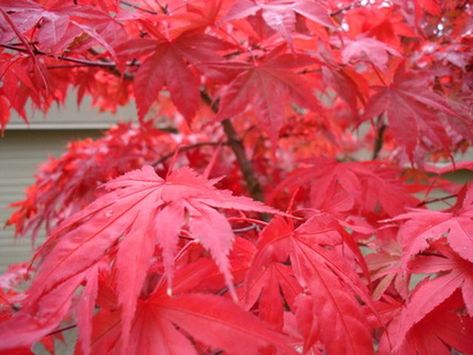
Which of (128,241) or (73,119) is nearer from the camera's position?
(128,241)

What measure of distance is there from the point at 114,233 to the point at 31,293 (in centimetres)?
9

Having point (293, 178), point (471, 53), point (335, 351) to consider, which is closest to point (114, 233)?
point (335, 351)

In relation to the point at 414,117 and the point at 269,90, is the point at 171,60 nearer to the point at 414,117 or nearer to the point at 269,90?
the point at 269,90

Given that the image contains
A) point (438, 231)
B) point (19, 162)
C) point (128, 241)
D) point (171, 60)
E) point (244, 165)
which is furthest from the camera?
point (19, 162)

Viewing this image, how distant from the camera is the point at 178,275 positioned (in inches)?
18.9

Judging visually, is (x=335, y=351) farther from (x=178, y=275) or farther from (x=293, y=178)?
(x=293, y=178)

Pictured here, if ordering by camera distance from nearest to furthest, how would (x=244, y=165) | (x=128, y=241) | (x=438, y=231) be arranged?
(x=128, y=241), (x=438, y=231), (x=244, y=165)

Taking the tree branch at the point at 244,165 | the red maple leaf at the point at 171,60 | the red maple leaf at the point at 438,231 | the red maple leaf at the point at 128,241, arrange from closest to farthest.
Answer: the red maple leaf at the point at 128,241, the red maple leaf at the point at 438,231, the red maple leaf at the point at 171,60, the tree branch at the point at 244,165

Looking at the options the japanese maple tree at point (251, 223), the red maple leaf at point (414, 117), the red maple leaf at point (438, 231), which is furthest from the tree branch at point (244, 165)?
the red maple leaf at point (438, 231)

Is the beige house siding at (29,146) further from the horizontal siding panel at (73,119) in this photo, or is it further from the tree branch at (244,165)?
the tree branch at (244,165)

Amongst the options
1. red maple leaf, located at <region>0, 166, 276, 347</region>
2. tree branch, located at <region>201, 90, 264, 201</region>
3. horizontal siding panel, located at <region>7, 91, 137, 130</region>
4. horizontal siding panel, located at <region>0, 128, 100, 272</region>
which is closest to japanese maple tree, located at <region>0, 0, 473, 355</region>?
red maple leaf, located at <region>0, 166, 276, 347</region>

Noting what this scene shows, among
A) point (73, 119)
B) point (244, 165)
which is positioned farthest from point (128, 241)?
point (73, 119)

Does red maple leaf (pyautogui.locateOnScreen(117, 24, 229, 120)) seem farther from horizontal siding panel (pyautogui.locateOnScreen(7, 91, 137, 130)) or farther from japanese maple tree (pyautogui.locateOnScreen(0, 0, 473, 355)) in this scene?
horizontal siding panel (pyautogui.locateOnScreen(7, 91, 137, 130))

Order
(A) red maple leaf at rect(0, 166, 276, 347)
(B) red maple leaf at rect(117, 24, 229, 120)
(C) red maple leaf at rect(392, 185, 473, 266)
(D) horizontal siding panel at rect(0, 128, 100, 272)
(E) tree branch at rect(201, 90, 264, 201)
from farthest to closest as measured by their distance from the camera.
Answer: (D) horizontal siding panel at rect(0, 128, 100, 272)
(E) tree branch at rect(201, 90, 264, 201)
(B) red maple leaf at rect(117, 24, 229, 120)
(C) red maple leaf at rect(392, 185, 473, 266)
(A) red maple leaf at rect(0, 166, 276, 347)
